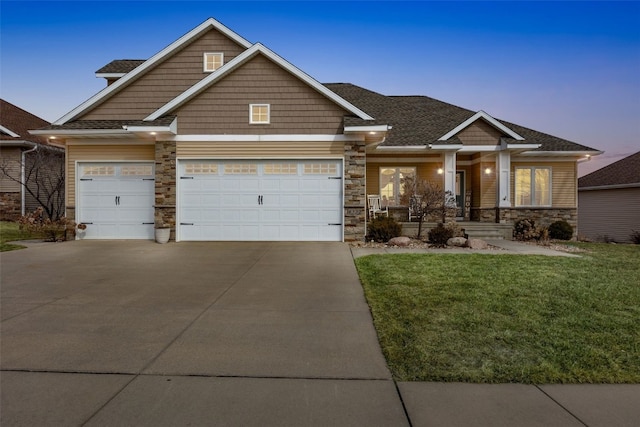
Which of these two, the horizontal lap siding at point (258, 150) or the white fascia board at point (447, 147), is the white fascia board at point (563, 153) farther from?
the horizontal lap siding at point (258, 150)

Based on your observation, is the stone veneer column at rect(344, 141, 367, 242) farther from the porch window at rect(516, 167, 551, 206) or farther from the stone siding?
the stone siding

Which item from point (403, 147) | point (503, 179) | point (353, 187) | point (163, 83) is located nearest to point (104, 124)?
point (163, 83)

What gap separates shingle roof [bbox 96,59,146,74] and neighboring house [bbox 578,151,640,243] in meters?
24.8

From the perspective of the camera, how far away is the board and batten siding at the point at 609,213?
728 inches

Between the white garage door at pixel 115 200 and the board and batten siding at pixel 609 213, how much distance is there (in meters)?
21.9

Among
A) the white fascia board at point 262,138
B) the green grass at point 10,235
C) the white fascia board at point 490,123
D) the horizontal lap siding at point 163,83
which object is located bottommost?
Answer: the green grass at point 10,235

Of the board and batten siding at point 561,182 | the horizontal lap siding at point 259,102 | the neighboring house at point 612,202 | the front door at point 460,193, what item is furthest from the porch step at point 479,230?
the neighboring house at point 612,202

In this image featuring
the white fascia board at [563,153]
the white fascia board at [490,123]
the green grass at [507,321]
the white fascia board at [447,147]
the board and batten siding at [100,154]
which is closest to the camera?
the green grass at [507,321]

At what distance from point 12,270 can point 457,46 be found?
21.8 meters

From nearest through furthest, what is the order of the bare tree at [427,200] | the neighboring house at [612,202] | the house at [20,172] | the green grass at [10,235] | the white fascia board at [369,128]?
the green grass at [10,235] < the white fascia board at [369,128] < the bare tree at [427,200] < the house at [20,172] < the neighboring house at [612,202]

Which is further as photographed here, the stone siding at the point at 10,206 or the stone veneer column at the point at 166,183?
the stone siding at the point at 10,206

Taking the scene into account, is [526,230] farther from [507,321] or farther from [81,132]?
[81,132]

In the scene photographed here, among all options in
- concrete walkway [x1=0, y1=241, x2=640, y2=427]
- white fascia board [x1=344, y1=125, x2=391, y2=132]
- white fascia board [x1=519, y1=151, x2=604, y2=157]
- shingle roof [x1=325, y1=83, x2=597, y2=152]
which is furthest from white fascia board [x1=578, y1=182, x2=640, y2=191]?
concrete walkway [x1=0, y1=241, x2=640, y2=427]

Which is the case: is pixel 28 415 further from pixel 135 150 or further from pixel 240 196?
pixel 135 150
